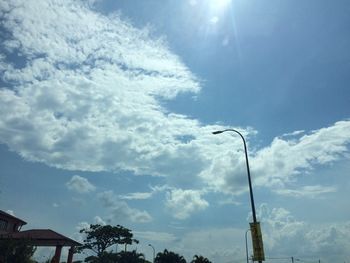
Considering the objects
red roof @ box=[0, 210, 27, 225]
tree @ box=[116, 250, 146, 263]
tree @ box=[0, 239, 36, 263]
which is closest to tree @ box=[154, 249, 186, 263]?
tree @ box=[116, 250, 146, 263]

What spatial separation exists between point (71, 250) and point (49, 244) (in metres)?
5.49

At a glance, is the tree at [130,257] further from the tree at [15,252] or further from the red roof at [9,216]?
the tree at [15,252]

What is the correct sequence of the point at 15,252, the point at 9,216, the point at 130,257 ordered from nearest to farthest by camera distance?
the point at 15,252 < the point at 9,216 < the point at 130,257

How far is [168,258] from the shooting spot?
7712cm

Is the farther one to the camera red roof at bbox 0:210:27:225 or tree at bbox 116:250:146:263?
tree at bbox 116:250:146:263

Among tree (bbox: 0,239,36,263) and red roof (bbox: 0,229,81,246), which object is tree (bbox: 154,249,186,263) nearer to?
red roof (bbox: 0,229,81,246)

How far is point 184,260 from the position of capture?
7906 centimetres

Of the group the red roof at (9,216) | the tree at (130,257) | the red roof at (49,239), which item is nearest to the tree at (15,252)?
the red roof at (49,239)

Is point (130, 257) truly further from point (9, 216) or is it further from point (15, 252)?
point (15, 252)

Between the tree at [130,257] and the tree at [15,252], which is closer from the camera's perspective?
the tree at [15,252]

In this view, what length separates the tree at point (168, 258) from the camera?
252 feet

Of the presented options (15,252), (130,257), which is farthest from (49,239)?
(130,257)

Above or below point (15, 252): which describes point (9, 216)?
above

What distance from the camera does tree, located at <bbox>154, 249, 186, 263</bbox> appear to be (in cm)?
7688
